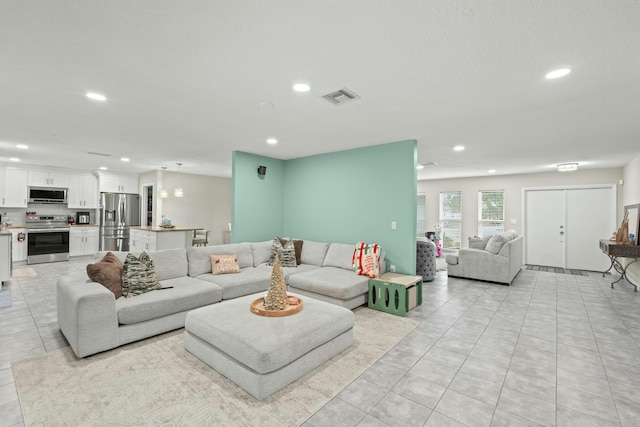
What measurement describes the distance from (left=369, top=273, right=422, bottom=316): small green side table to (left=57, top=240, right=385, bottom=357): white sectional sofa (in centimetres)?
16

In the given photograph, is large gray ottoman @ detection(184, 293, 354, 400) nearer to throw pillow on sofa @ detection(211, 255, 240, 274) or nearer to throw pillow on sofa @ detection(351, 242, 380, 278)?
throw pillow on sofa @ detection(211, 255, 240, 274)

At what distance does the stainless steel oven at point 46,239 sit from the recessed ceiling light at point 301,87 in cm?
832

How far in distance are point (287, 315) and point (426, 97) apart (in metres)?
2.50

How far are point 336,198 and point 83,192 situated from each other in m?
7.55

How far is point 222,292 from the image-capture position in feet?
12.5

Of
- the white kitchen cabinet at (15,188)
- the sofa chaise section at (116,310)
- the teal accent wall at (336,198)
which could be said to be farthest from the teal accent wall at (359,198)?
the white kitchen cabinet at (15,188)

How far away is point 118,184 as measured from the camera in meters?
8.74

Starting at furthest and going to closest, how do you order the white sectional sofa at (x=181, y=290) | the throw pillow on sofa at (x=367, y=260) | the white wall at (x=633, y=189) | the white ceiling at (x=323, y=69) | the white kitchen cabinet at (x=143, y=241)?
1. the white kitchen cabinet at (x=143, y=241)
2. the white wall at (x=633, y=189)
3. the throw pillow on sofa at (x=367, y=260)
4. the white sectional sofa at (x=181, y=290)
5. the white ceiling at (x=323, y=69)

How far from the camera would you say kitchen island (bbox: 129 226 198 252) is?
20.5ft

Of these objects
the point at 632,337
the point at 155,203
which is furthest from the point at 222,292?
the point at 155,203

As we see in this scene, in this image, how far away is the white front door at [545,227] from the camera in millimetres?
7531

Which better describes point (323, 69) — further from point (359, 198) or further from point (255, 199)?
point (255, 199)

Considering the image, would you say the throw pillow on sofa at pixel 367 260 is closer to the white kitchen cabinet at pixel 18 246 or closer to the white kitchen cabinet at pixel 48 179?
the white kitchen cabinet at pixel 18 246

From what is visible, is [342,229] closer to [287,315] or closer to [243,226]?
[243,226]
